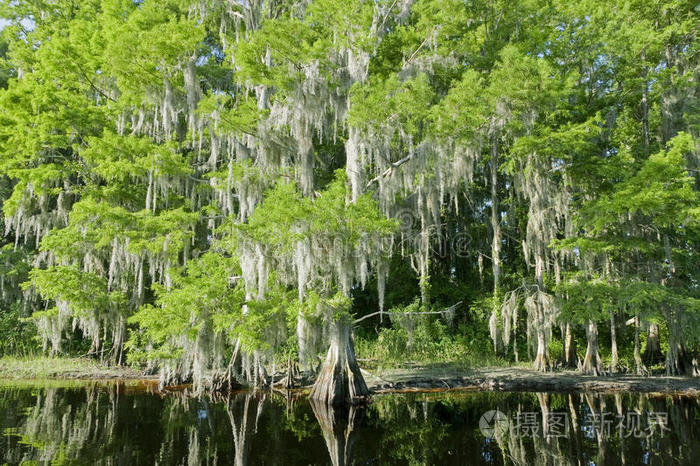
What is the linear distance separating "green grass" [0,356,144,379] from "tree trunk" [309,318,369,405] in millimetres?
6970

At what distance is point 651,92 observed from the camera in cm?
1377

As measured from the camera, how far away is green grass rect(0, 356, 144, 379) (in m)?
14.0

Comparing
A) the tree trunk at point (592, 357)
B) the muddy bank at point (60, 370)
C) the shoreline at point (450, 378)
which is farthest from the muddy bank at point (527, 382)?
the muddy bank at point (60, 370)

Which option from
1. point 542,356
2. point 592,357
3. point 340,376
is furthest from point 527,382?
point 340,376

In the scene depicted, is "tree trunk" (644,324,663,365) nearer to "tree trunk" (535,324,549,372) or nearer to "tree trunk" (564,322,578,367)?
"tree trunk" (564,322,578,367)

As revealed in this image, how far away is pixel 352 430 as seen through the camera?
7.92m

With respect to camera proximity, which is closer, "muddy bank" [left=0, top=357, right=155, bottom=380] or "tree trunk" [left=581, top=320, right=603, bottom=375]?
"tree trunk" [left=581, top=320, right=603, bottom=375]

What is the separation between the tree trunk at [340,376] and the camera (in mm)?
10602

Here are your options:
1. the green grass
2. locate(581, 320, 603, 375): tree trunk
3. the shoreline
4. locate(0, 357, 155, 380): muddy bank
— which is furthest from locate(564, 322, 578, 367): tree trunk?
the green grass

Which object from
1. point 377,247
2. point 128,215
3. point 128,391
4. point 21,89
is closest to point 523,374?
point 377,247

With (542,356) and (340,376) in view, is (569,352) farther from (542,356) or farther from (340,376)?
(340,376)

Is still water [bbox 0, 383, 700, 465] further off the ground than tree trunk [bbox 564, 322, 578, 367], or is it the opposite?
tree trunk [bbox 564, 322, 578, 367]

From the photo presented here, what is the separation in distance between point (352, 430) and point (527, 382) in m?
6.50

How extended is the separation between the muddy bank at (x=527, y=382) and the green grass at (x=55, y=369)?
317 inches
